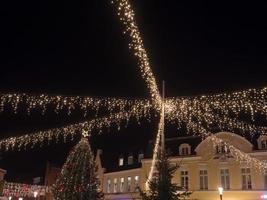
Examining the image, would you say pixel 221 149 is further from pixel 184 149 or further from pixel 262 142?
pixel 184 149

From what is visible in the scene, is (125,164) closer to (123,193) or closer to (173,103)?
(123,193)

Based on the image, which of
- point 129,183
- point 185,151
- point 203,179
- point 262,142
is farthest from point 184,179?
point 262,142

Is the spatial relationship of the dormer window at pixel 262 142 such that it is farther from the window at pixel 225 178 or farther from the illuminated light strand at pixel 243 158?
the window at pixel 225 178

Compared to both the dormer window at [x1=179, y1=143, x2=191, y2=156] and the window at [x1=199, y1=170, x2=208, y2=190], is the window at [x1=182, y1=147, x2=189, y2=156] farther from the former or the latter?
the window at [x1=199, y1=170, x2=208, y2=190]

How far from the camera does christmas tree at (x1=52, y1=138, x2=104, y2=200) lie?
736 inches

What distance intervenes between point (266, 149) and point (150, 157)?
38.5 feet

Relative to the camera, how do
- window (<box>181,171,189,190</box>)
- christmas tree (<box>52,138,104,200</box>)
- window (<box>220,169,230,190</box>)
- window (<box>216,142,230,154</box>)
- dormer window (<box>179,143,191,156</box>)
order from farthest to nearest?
dormer window (<box>179,143,191,156</box>) < window (<box>181,171,189,190</box>) < window (<box>216,142,230,154</box>) < window (<box>220,169,230,190</box>) < christmas tree (<box>52,138,104,200</box>)

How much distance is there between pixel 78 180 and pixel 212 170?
21.3m

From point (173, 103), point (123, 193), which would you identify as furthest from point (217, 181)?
point (173, 103)

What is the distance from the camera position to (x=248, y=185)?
3525 centimetres

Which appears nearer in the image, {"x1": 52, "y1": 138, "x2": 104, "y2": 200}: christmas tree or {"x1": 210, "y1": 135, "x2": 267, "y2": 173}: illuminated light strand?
{"x1": 52, "y1": 138, "x2": 104, "y2": 200}: christmas tree

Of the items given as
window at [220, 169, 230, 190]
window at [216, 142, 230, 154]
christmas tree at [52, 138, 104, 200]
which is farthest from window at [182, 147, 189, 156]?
christmas tree at [52, 138, 104, 200]

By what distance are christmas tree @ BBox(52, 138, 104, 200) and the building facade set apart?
14264 millimetres

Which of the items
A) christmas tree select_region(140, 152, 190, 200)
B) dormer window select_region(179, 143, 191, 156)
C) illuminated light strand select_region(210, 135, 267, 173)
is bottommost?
christmas tree select_region(140, 152, 190, 200)
